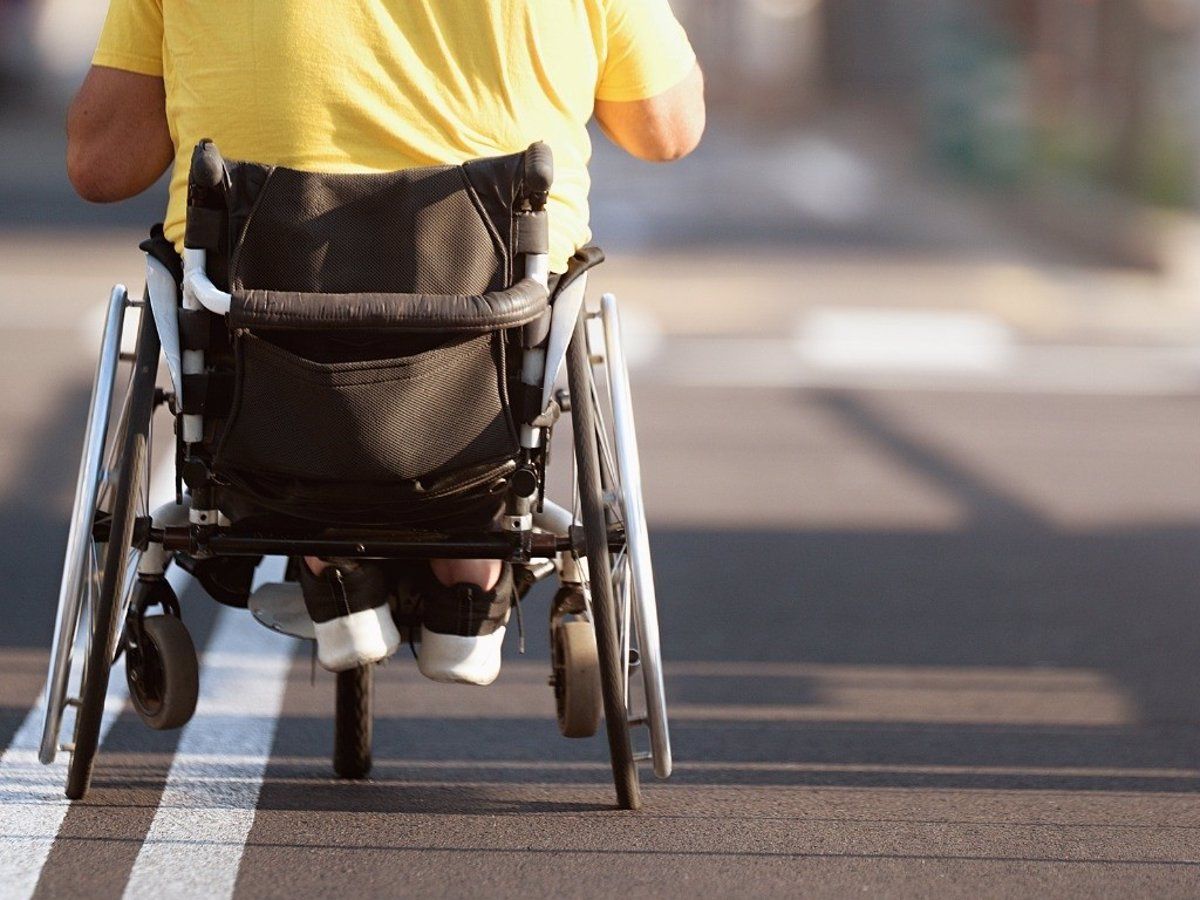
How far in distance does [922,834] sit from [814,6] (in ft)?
187

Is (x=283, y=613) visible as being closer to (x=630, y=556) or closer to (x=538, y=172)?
(x=630, y=556)

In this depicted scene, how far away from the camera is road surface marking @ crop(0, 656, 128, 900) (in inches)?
147

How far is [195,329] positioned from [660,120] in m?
0.97

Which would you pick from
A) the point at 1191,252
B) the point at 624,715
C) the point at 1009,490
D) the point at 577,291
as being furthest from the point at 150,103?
the point at 1191,252

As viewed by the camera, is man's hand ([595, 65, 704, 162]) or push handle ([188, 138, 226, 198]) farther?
man's hand ([595, 65, 704, 162])

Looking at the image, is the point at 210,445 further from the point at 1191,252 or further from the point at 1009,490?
the point at 1191,252

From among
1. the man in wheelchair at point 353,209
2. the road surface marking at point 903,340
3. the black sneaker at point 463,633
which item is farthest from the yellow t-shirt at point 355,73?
the road surface marking at point 903,340

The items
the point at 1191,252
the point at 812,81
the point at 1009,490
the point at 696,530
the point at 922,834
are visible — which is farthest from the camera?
the point at 812,81

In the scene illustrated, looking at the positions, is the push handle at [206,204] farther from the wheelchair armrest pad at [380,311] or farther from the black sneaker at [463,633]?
the black sneaker at [463,633]

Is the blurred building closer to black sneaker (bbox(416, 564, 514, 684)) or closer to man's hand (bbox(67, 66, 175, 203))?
black sneaker (bbox(416, 564, 514, 684))

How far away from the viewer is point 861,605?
657 cm

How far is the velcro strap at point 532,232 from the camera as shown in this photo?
375 cm

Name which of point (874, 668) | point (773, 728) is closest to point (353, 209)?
point (773, 728)

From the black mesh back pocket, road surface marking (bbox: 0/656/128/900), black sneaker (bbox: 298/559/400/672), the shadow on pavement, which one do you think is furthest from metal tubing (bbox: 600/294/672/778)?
road surface marking (bbox: 0/656/128/900)
